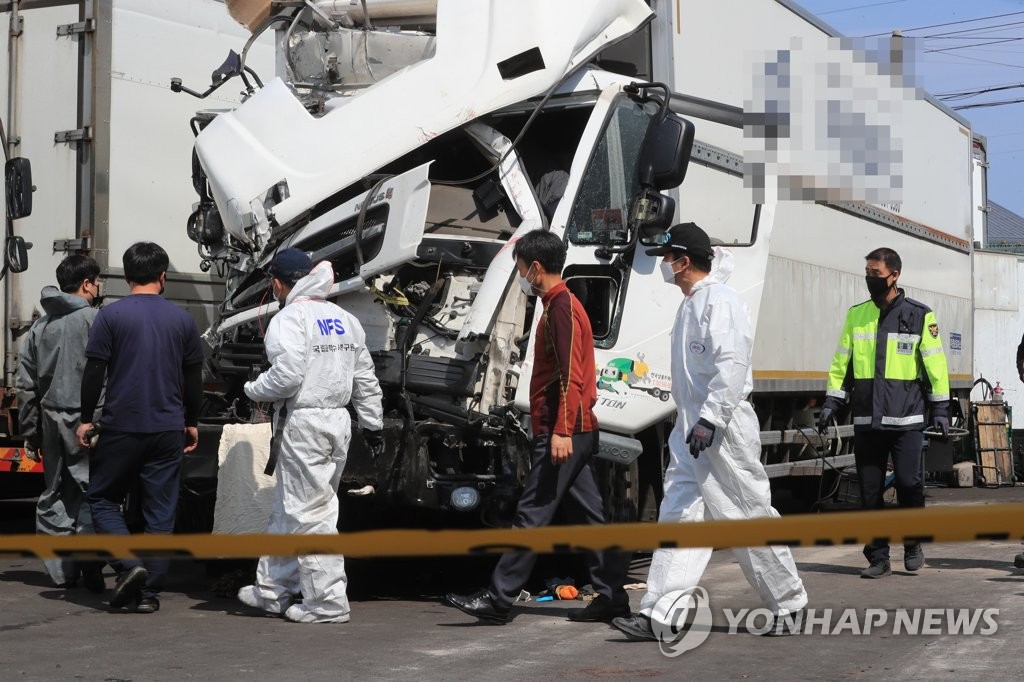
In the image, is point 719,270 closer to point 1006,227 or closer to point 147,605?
point 147,605

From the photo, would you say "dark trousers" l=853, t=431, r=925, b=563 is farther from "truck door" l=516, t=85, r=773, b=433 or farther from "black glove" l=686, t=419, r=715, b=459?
"black glove" l=686, t=419, r=715, b=459

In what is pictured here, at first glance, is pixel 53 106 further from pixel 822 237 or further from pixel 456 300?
pixel 822 237

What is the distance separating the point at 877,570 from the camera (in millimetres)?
7996

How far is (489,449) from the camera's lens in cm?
715

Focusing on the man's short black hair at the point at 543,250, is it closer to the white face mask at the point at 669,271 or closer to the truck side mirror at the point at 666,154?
the white face mask at the point at 669,271

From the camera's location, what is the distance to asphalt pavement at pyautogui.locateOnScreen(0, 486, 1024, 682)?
213 inches

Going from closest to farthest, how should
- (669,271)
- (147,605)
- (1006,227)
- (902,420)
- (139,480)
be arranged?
(669,271)
(147,605)
(139,480)
(902,420)
(1006,227)

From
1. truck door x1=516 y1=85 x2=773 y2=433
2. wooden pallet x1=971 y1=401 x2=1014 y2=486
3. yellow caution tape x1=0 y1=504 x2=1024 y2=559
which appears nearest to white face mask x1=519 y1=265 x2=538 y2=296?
truck door x1=516 y1=85 x2=773 y2=433

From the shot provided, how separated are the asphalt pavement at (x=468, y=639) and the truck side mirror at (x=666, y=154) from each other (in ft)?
7.49

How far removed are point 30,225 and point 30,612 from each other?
3600mm

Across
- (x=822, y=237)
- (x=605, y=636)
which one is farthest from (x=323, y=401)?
(x=822, y=237)

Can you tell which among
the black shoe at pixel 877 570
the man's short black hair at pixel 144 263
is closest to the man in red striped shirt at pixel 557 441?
the man's short black hair at pixel 144 263

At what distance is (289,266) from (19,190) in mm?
2998

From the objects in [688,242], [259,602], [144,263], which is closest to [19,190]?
[144,263]
